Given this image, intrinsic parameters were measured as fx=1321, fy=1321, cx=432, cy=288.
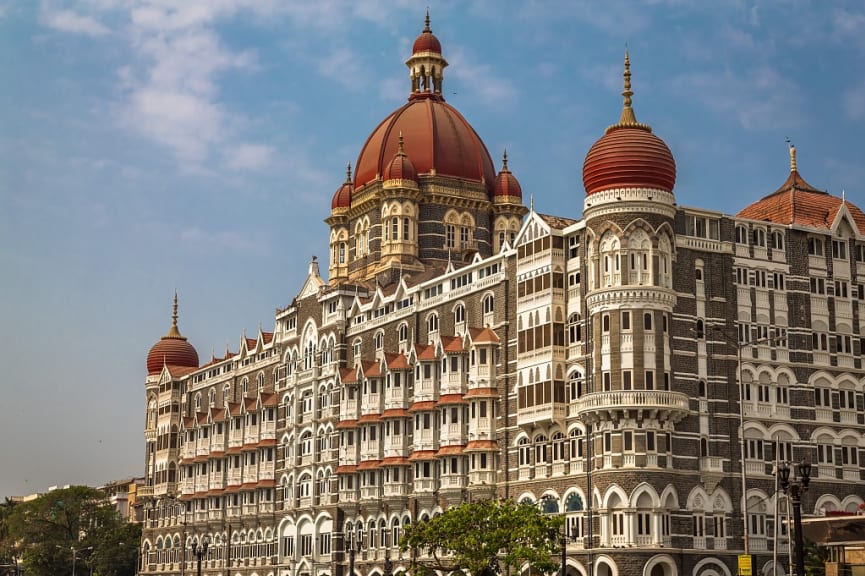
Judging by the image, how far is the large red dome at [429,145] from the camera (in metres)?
107

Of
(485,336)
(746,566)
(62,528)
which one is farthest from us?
(62,528)

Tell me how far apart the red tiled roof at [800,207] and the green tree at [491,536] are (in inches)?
1003

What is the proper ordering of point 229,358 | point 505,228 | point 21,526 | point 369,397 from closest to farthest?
1. point 369,397
2. point 505,228
3. point 229,358
4. point 21,526

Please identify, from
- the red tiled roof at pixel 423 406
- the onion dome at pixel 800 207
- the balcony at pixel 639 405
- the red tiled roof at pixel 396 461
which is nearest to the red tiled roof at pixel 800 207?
the onion dome at pixel 800 207

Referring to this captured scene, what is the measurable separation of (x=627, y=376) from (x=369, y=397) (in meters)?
26.6

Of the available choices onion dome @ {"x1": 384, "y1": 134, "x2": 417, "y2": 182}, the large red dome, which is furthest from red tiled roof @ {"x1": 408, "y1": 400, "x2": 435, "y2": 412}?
the large red dome

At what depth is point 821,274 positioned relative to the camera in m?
79.9

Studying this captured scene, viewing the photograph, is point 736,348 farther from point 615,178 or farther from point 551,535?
point 551,535

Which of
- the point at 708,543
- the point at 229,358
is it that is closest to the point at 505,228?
the point at 229,358

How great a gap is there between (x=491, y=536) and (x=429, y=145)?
4684cm

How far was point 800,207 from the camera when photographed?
81.6 meters

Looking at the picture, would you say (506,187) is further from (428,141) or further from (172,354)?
(172,354)

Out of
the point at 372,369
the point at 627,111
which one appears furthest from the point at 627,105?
the point at 372,369

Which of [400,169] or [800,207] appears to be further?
[400,169]
